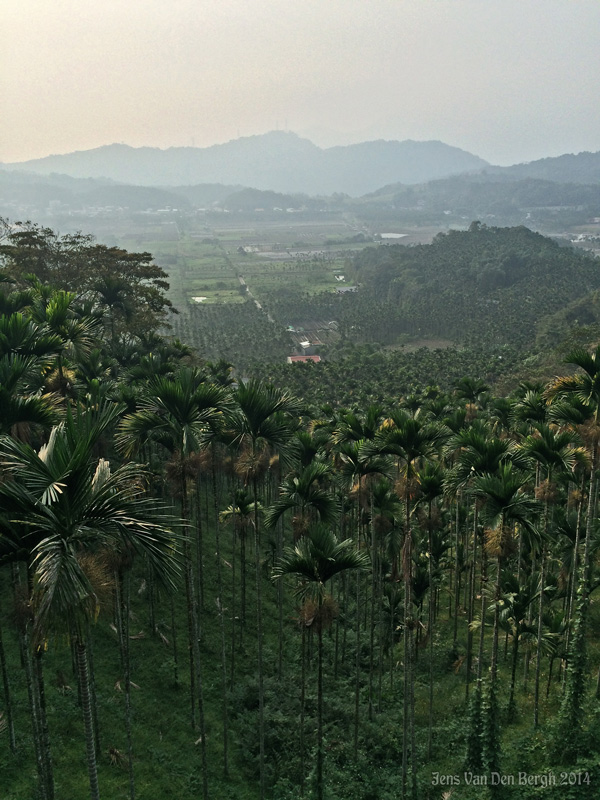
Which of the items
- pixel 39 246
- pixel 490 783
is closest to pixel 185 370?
pixel 490 783

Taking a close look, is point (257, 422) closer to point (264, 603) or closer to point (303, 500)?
point (303, 500)

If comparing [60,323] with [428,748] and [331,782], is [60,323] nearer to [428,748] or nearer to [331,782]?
[331,782]

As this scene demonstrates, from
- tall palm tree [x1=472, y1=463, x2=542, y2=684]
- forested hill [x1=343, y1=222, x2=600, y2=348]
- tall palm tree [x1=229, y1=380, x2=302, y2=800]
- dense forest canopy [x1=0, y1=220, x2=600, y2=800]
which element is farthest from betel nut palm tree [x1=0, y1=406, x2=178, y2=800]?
forested hill [x1=343, y1=222, x2=600, y2=348]

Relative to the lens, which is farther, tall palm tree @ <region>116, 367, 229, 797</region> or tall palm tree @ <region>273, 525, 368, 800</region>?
tall palm tree @ <region>116, 367, 229, 797</region>

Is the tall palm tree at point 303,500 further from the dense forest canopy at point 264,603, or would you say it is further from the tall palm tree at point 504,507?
the tall palm tree at point 504,507

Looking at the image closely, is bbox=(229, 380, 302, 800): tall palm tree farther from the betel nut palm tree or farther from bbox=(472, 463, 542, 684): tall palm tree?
the betel nut palm tree

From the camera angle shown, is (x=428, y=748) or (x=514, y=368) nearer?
(x=428, y=748)

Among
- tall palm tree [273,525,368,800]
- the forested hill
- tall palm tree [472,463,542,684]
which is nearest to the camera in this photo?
tall palm tree [273,525,368,800]

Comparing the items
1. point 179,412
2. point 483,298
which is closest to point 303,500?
point 179,412
